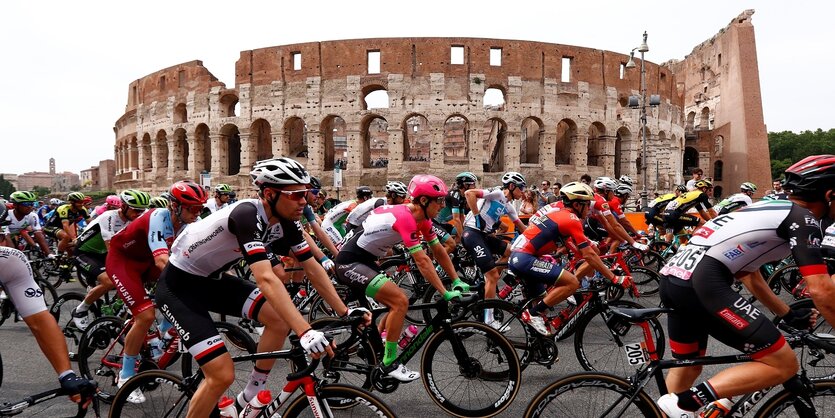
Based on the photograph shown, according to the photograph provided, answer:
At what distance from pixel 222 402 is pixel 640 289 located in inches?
250

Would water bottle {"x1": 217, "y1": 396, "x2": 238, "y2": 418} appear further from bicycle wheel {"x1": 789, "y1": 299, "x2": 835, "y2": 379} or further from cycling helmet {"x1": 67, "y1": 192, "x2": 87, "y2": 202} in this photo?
cycling helmet {"x1": 67, "y1": 192, "x2": 87, "y2": 202}

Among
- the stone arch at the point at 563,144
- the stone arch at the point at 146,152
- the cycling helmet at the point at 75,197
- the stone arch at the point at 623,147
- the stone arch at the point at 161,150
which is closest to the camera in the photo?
the cycling helmet at the point at 75,197

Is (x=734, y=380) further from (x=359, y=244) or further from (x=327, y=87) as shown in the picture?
(x=327, y=87)

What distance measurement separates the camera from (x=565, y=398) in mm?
2646

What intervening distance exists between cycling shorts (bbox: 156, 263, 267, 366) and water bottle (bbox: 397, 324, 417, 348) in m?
1.36

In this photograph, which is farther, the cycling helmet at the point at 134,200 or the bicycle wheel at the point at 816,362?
the cycling helmet at the point at 134,200

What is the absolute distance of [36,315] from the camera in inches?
115

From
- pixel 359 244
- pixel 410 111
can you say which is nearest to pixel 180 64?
pixel 410 111

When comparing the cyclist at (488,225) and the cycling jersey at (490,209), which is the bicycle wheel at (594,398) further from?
the cycling jersey at (490,209)

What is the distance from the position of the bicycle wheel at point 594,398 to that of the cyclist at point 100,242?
4646 millimetres

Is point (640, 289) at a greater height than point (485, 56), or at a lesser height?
lesser

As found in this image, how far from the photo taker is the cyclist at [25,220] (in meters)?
7.78

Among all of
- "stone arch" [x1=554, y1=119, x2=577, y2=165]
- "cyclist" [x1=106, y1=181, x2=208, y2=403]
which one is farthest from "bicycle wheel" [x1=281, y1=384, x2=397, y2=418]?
"stone arch" [x1=554, y1=119, x2=577, y2=165]

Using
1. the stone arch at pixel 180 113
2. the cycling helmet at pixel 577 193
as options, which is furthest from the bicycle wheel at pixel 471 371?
the stone arch at pixel 180 113
